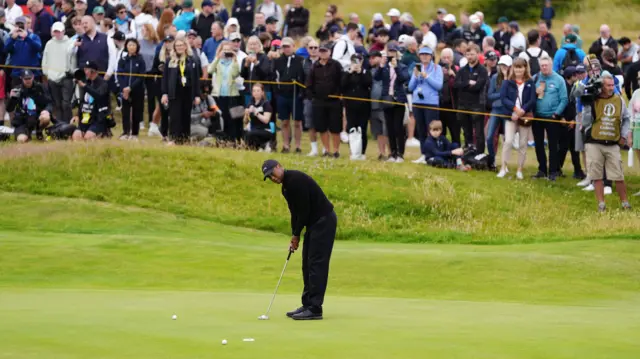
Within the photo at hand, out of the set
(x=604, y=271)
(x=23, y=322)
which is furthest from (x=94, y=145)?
(x=23, y=322)

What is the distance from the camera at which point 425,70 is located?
2800 centimetres

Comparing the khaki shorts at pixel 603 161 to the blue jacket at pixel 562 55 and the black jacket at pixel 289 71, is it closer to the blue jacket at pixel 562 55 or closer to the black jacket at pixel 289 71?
the blue jacket at pixel 562 55

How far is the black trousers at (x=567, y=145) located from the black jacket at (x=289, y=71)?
617 cm

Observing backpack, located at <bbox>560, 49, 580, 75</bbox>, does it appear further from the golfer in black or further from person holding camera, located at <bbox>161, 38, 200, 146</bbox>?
the golfer in black

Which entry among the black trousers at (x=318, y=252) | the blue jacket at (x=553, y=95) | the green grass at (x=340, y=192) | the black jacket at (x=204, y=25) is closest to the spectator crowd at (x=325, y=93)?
the blue jacket at (x=553, y=95)

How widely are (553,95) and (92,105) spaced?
34.4 feet

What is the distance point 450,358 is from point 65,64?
2084 centimetres

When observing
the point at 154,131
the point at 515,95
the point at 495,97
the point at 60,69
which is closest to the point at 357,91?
the point at 495,97

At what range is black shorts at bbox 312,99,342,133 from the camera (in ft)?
92.1

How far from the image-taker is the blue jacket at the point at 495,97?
27375mm

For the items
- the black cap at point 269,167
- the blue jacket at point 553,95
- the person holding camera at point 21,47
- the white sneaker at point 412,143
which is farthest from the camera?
the white sneaker at point 412,143

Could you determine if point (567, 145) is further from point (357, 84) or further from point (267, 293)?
point (267, 293)

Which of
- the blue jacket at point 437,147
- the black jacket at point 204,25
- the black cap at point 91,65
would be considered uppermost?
the black jacket at point 204,25

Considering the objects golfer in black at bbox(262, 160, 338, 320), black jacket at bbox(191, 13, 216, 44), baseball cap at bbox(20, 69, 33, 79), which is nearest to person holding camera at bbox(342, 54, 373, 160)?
black jacket at bbox(191, 13, 216, 44)
